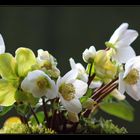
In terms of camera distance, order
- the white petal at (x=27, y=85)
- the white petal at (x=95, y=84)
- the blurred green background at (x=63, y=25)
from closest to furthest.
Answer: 1. the white petal at (x=27, y=85)
2. the white petal at (x=95, y=84)
3. the blurred green background at (x=63, y=25)

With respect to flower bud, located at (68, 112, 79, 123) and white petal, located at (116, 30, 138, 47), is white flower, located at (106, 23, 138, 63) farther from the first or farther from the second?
flower bud, located at (68, 112, 79, 123)

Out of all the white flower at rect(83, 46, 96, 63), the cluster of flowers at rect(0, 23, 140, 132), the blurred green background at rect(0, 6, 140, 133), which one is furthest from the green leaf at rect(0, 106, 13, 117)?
the blurred green background at rect(0, 6, 140, 133)

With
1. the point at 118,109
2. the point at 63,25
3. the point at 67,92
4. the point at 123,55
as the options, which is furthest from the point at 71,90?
the point at 63,25

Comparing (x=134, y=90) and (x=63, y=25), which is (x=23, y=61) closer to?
(x=134, y=90)

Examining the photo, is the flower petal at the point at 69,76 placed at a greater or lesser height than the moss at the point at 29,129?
greater

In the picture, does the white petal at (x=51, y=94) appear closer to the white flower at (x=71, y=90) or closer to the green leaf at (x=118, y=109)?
the white flower at (x=71, y=90)

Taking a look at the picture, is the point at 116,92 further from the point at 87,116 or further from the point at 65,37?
the point at 65,37

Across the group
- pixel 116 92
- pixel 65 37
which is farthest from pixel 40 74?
pixel 65 37

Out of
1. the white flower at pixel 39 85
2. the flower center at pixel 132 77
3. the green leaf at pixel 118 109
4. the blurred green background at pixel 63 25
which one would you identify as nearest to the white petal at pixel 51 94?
the white flower at pixel 39 85
